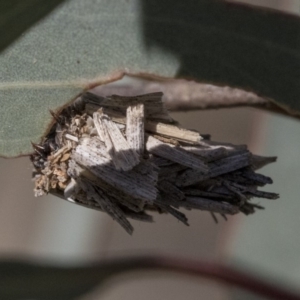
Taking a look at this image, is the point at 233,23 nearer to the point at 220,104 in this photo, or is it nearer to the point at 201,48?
the point at 201,48

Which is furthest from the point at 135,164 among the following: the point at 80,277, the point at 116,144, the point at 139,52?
the point at 80,277

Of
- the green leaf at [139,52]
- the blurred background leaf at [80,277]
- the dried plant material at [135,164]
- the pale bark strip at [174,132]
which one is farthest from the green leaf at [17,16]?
the blurred background leaf at [80,277]

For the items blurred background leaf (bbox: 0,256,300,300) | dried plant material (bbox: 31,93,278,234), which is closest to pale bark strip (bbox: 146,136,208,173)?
dried plant material (bbox: 31,93,278,234)

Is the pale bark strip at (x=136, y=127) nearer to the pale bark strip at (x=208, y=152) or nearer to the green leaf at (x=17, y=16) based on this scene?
the pale bark strip at (x=208, y=152)

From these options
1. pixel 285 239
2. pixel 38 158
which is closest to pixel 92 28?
pixel 38 158

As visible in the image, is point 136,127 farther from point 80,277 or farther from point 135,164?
point 80,277
